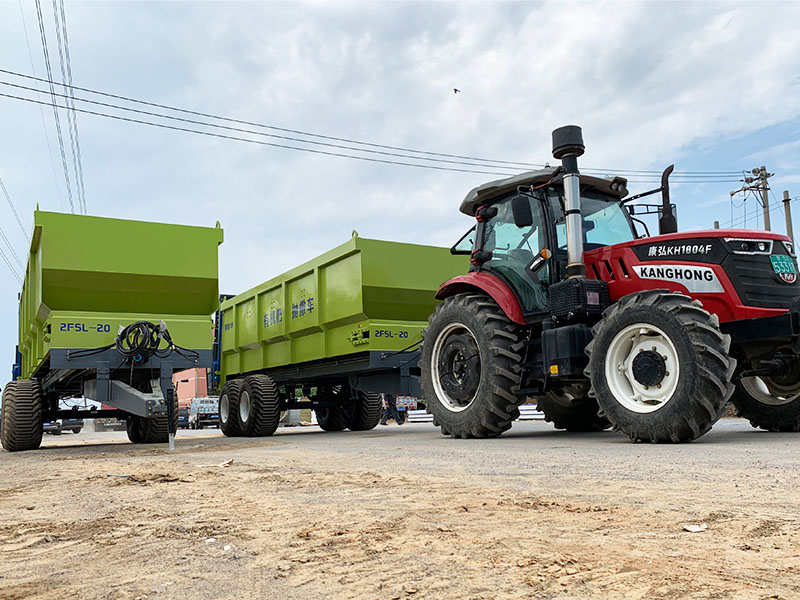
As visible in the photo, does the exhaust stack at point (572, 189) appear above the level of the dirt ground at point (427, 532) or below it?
above

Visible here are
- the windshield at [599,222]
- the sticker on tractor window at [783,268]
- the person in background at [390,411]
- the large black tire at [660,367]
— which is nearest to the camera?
the large black tire at [660,367]

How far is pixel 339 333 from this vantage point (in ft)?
37.7

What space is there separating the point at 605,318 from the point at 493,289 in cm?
167

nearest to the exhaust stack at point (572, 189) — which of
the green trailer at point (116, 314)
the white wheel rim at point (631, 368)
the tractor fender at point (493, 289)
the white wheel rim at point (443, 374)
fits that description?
the tractor fender at point (493, 289)

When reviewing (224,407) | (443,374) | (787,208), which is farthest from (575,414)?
(787,208)

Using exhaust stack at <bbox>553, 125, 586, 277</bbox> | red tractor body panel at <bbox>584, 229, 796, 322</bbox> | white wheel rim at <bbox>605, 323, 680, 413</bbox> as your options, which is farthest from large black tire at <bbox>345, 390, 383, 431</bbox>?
white wheel rim at <bbox>605, 323, 680, 413</bbox>

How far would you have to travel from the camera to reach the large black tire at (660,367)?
562 centimetres

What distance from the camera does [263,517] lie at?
329 cm

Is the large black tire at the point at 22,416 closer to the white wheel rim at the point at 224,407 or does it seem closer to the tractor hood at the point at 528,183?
the white wheel rim at the point at 224,407

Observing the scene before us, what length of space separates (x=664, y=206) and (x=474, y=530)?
5.79 meters

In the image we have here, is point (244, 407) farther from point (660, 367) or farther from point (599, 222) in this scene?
point (660, 367)

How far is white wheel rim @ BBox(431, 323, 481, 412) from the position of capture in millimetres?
8148

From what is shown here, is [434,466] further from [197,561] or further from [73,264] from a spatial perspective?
[73,264]

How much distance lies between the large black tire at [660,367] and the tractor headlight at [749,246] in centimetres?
80
